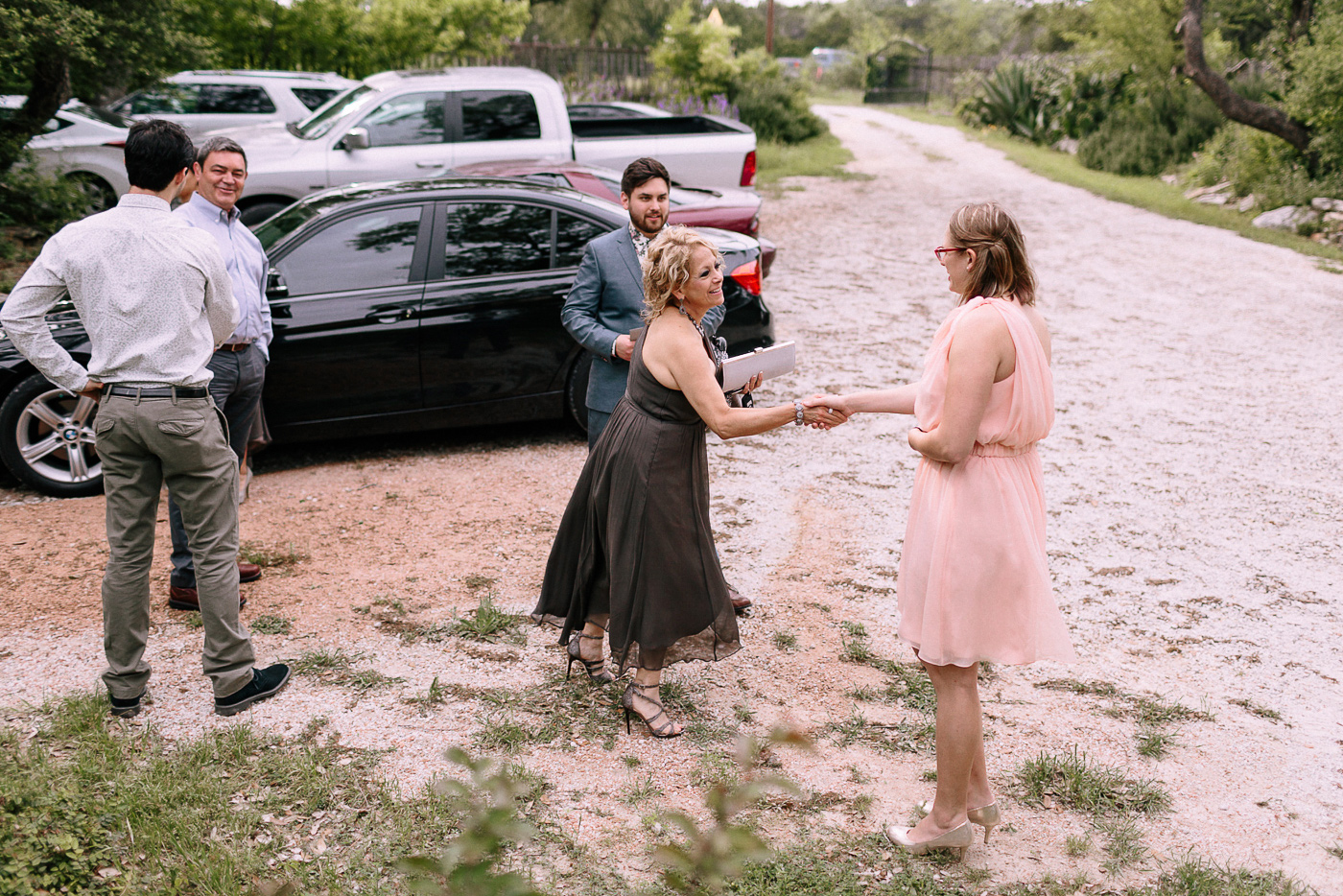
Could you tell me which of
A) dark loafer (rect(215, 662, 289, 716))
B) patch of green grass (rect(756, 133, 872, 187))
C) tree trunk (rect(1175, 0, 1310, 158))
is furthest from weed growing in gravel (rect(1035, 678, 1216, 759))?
tree trunk (rect(1175, 0, 1310, 158))

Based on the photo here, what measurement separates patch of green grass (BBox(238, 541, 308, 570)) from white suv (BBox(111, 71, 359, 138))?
1025 cm

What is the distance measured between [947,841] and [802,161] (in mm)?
19803

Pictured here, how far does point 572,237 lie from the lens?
21.6 feet

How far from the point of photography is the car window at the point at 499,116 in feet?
36.2

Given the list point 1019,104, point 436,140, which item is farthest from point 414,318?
point 1019,104

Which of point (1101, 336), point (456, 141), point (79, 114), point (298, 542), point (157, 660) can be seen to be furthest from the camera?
point (79, 114)

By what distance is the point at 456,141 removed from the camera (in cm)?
1091

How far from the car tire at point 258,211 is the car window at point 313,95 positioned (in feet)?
19.5

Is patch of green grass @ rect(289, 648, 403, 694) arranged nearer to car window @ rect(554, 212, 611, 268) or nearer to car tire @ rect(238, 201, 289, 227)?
car window @ rect(554, 212, 611, 268)

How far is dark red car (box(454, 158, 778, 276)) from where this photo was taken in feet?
27.8

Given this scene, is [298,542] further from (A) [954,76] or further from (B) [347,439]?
(A) [954,76]

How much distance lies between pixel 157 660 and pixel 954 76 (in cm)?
4348

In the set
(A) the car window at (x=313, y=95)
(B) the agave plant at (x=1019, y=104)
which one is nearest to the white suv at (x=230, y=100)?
(A) the car window at (x=313, y=95)

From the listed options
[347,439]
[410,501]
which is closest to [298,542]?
[410,501]
